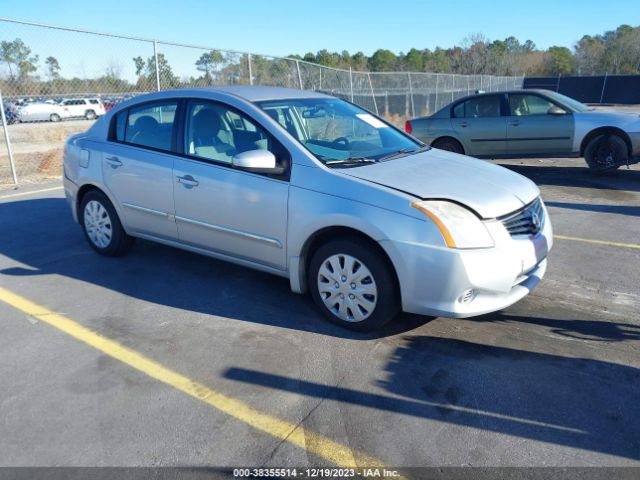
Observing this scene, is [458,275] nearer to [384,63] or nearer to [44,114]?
[44,114]

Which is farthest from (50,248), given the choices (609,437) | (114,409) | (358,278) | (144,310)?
(609,437)

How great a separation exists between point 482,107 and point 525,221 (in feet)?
24.0

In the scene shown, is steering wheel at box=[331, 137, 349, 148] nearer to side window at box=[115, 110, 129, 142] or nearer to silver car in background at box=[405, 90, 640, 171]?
side window at box=[115, 110, 129, 142]

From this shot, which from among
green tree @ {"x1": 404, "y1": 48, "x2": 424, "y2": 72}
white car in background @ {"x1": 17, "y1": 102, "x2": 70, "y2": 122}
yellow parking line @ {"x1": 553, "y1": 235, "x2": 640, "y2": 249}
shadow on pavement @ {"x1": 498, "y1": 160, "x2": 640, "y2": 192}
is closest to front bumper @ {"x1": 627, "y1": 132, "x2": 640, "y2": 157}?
shadow on pavement @ {"x1": 498, "y1": 160, "x2": 640, "y2": 192}

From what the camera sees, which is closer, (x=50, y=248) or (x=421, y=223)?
(x=421, y=223)

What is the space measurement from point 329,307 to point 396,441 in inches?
54.3

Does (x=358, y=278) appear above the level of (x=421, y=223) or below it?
below

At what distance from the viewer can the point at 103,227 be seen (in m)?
5.41

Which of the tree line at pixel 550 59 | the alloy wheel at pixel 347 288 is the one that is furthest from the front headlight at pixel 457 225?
the tree line at pixel 550 59

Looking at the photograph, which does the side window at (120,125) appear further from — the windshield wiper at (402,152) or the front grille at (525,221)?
the front grille at (525,221)

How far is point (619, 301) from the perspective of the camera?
429cm

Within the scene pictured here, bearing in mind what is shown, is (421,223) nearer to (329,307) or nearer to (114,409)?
(329,307)

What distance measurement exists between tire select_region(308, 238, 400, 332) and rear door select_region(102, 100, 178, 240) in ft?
5.36

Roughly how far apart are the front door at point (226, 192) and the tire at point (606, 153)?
7623mm
